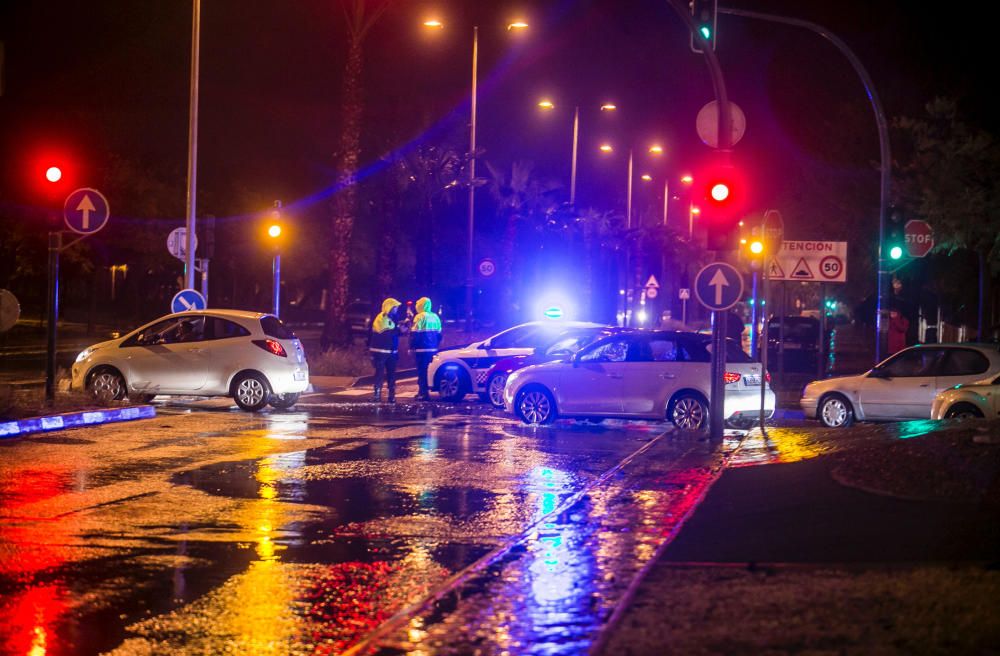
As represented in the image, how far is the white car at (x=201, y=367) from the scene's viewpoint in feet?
66.9

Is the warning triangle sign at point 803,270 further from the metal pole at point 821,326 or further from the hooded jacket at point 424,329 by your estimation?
the hooded jacket at point 424,329

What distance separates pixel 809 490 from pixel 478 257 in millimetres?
34053

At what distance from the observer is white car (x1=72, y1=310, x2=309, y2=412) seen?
20391 millimetres

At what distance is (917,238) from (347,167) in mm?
13912

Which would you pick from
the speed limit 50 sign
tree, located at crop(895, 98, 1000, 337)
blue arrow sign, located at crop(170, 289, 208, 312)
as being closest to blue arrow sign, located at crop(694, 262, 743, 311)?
the speed limit 50 sign

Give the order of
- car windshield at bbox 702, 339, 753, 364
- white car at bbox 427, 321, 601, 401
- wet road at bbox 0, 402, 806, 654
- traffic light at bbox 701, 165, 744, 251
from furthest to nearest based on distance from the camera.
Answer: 1. white car at bbox 427, 321, 601, 401
2. car windshield at bbox 702, 339, 753, 364
3. traffic light at bbox 701, 165, 744, 251
4. wet road at bbox 0, 402, 806, 654

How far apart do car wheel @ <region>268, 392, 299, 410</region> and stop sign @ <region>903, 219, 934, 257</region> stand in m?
11.8

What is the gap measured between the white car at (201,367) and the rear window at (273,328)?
0.04m

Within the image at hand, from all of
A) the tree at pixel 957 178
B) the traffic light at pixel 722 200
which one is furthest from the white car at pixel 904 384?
the traffic light at pixel 722 200

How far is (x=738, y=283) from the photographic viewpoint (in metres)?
16.5

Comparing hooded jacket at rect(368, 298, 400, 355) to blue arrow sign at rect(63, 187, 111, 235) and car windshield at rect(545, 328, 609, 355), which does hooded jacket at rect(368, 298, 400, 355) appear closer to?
car windshield at rect(545, 328, 609, 355)

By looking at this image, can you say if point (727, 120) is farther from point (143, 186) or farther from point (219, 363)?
point (143, 186)

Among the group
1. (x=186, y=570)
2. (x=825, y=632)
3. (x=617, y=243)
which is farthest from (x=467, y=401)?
(x=617, y=243)

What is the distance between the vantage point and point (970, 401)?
16.9 m
